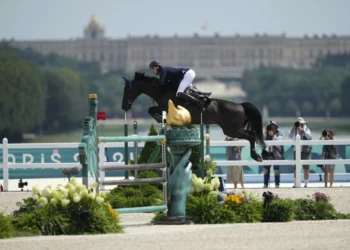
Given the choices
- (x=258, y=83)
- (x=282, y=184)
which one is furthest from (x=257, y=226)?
(x=258, y=83)

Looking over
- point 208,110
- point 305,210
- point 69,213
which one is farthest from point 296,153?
point 69,213

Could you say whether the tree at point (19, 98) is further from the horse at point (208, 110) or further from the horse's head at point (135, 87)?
the horse's head at point (135, 87)

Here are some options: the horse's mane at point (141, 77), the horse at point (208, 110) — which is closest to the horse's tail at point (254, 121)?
the horse at point (208, 110)

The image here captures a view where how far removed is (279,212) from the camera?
16.4m

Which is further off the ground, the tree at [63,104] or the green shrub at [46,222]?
the tree at [63,104]

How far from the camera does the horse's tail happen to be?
64.6ft

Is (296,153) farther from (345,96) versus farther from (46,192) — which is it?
(345,96)

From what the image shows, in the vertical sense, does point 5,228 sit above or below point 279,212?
below

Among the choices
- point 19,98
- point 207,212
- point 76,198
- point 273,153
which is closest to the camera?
point 76,198

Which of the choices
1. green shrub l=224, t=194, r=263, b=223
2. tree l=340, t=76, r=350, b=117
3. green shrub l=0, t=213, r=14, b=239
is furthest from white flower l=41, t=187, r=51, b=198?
tree l=340, t=76, r=350, b=117

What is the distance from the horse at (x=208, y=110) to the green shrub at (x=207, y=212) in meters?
1.95

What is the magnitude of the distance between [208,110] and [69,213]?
4658 mm

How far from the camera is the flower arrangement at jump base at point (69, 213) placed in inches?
572

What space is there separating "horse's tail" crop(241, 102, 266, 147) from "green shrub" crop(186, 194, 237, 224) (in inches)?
142
